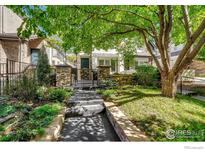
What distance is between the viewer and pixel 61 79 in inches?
264

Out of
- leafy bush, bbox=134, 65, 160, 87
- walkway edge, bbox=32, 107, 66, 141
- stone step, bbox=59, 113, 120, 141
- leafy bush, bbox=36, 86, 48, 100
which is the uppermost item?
leafy bush, bbox=134, 65, 160, 87

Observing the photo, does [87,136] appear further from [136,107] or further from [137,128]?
[136,107]

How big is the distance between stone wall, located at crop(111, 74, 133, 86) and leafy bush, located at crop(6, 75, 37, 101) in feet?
13.1

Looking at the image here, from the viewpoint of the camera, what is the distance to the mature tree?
3.20 m

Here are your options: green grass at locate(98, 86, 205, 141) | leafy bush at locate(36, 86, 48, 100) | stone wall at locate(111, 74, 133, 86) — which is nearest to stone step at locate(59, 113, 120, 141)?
green grass at locate(98, 86, 205, 141)

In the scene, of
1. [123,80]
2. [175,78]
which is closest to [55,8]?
[175,78]

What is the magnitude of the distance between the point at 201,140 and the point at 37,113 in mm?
2997

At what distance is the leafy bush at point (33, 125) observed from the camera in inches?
99.3

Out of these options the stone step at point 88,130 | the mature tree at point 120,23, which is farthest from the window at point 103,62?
the stone step at point 88,130

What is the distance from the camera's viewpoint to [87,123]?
12.0ft

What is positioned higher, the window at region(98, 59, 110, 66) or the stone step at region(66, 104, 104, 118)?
the window at region(98, 59, 110, 66)

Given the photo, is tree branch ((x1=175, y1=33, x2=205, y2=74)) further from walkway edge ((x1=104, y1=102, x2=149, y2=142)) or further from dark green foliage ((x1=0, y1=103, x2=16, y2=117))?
dark green foliage ((x1=0, y1=103, x2=16, y2=117))

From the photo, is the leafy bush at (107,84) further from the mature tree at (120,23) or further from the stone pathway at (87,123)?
the stone pathway at (87,123)

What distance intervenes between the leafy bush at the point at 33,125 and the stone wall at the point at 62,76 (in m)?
2.84
